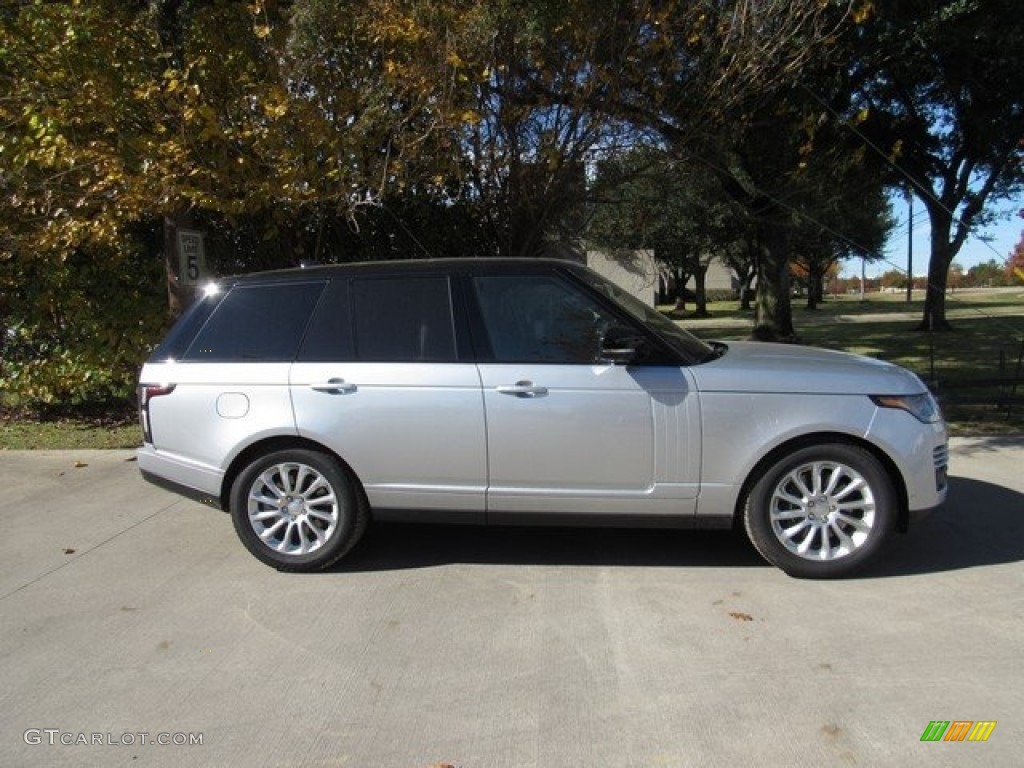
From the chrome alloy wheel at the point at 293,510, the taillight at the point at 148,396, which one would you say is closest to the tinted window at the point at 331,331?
the chrome alloy wheel at the point at 293,510

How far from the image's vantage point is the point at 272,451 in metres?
4.82

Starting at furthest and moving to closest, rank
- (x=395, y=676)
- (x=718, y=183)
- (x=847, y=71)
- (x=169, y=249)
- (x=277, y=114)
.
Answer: (x=718, y=183), (x=847, y=71), (x=169, y=249), (x=277, y=114), (x=395, y=676)

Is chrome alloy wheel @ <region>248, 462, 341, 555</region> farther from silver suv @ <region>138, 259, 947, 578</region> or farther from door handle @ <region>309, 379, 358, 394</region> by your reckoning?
door handle @ <region>309, 379, 358, 394</region>

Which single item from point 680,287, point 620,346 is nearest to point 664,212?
point 620,346

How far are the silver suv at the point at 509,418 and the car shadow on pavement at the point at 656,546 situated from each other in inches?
15.7

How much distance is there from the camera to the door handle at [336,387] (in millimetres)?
4668

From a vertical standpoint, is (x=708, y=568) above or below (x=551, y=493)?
below

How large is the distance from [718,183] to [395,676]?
13860 mm

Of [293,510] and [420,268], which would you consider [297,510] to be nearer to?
[293,510]

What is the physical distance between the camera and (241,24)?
308 inches

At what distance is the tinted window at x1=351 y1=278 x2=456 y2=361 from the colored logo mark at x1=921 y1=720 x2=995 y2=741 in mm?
2904

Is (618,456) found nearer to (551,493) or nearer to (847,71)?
(551,493)

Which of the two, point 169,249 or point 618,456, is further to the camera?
point 169,249

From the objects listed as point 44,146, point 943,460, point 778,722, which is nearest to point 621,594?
point 778,722
